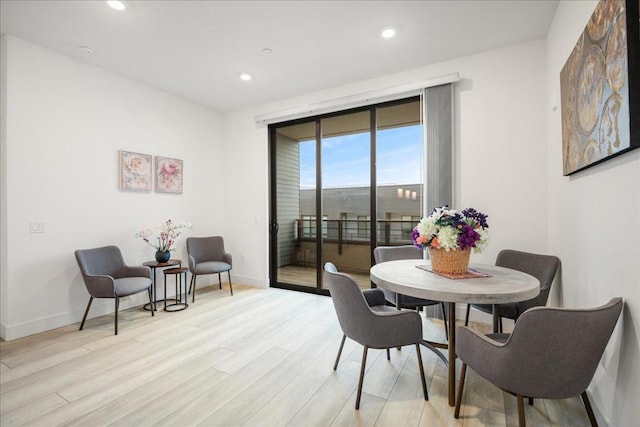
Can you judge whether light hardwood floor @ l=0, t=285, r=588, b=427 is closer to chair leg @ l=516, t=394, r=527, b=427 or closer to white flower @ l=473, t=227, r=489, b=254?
chair leg @ l=516, t=394, r=527, b=427

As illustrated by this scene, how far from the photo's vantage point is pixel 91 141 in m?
3.37

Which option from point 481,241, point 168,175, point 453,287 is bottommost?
point 453,287

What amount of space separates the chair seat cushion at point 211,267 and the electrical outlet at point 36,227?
164 cm

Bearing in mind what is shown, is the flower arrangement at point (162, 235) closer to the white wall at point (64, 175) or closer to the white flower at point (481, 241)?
the white wall at point (64, 175)

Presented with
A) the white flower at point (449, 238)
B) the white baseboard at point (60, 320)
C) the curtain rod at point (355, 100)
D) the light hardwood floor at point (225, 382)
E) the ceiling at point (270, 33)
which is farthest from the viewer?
the curtain rod at point (355, 100)

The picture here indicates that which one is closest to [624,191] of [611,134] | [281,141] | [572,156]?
[611,134]

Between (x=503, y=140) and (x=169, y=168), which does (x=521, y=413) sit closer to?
(x=503, y=140)

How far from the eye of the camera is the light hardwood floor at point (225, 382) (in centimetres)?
173

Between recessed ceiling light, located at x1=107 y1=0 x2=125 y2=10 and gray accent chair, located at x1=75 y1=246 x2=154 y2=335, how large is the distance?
240 cm

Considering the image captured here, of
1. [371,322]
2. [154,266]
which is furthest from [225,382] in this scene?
[154,266]

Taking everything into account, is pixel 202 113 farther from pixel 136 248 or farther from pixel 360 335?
pixel 360 335

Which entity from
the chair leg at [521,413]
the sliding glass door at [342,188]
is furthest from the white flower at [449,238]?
the sliding glass door at [342,188]

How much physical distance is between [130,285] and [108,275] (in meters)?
0.49

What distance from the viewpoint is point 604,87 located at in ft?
4.90
